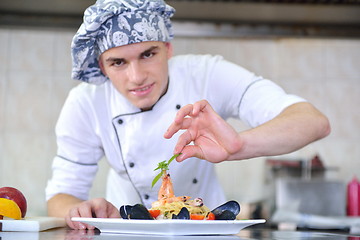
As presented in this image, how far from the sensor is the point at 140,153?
1.92 m

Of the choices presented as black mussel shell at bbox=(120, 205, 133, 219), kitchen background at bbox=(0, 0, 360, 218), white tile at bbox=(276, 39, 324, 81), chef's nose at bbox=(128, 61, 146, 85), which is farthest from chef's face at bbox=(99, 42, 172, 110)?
white tile at bbox=(276, 39, 324, 81)

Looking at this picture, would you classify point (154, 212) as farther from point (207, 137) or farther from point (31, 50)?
point (31, 50)

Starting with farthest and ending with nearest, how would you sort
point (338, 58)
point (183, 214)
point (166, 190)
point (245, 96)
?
point (338, 58)
point (245, 96)
point (166, 190)
point (183, 214)

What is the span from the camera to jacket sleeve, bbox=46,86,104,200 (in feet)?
6.40

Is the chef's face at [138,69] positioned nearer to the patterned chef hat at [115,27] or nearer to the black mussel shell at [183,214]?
the patterned chef hat at [115,27]

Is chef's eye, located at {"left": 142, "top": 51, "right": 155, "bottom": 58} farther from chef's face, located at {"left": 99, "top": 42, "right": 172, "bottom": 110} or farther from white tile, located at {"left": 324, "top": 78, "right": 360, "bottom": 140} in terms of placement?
white tile, located at {"left": 324, "top": 78, "right": 360, "bottom": 140}

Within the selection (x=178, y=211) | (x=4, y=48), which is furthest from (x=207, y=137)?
(x=4, y=48)

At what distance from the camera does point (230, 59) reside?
3959mm

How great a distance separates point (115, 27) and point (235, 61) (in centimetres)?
235

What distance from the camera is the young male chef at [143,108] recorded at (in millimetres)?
1643

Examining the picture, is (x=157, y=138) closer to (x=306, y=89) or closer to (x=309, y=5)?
(x=309, y=5)

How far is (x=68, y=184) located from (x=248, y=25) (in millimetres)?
2172

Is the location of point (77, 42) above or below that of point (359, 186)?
above

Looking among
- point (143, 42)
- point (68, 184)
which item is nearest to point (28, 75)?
point (68, 184)
